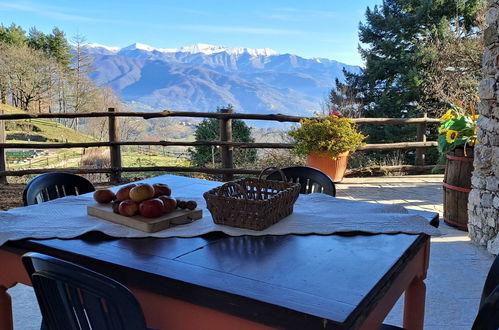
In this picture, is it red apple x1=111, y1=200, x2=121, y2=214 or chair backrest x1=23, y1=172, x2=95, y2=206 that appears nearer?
red apple x1=111, y1=200, x2=121, y2=214

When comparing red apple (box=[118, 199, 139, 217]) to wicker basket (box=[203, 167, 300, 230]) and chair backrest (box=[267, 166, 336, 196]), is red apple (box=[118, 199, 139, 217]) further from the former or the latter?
chair backrest (box=[267, 166, 336, 196])

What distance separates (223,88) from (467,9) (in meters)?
19.4

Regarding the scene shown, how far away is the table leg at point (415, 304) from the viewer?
1.59m

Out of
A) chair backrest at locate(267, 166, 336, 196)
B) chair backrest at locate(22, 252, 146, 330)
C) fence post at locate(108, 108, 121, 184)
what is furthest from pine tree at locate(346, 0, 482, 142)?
chair backrest at locate(22, 252, 146, 330)

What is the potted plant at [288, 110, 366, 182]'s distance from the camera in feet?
16.2

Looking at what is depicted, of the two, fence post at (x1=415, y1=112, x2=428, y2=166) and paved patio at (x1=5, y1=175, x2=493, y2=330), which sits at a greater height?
fence post at (x1=415, y1=112, x2=428, y2=166)

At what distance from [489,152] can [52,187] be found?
9.58 feet

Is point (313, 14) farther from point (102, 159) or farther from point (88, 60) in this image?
point (102, 159)

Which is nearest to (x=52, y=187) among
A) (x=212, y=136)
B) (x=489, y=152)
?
(x=489, y=152)

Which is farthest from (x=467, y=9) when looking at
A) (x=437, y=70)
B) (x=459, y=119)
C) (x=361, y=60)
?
(x=459, y=119)

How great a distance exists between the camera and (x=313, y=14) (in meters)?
31.0

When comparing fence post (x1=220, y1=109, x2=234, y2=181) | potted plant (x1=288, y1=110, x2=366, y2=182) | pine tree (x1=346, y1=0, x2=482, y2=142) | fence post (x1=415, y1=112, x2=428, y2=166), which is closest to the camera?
potted plant (x1=288, y1=110, x2=366, y2=182)

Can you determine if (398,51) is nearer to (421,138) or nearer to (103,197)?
(421,138)

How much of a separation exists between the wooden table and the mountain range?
20.1 meters
